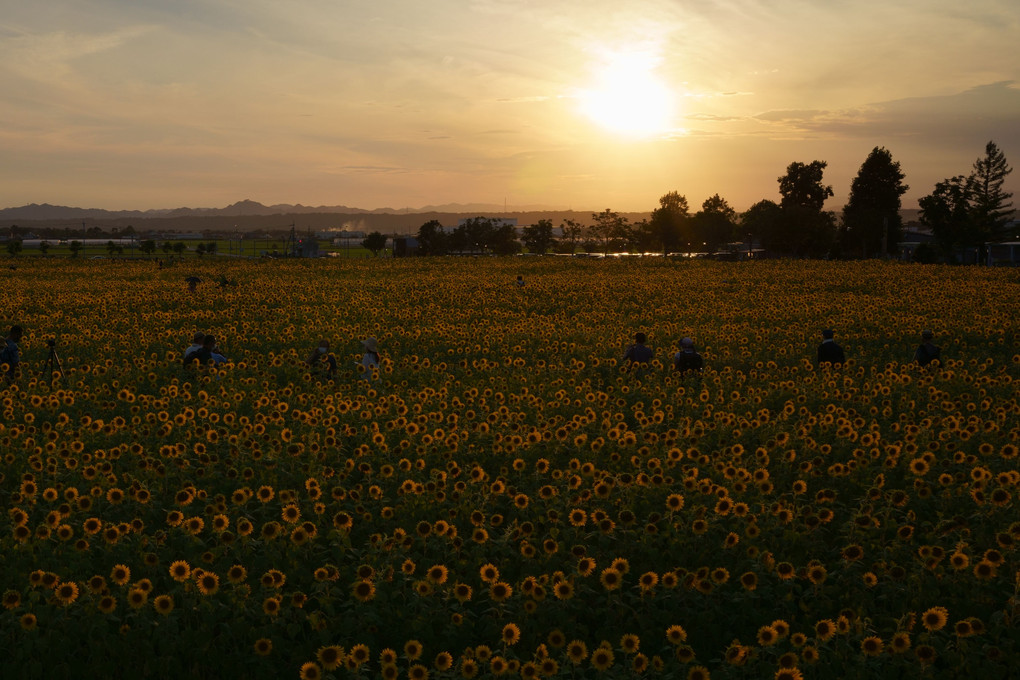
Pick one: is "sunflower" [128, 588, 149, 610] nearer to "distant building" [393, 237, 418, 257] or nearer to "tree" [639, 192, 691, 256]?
"distant building" [393, 237, 418, 257]

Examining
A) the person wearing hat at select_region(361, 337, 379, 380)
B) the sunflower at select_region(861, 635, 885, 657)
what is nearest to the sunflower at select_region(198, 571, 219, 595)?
the sunflower at select_region(861, 635, 885, 657)

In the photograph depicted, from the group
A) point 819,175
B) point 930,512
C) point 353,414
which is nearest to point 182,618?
point 353,414

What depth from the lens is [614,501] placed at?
30.8 feet

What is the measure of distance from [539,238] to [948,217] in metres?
69.9

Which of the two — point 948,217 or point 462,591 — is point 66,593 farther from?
point 948,217

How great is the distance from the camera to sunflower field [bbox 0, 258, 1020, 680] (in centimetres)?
670

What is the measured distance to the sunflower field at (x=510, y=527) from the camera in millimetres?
6695

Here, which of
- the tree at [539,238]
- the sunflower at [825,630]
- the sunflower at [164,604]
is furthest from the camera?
the tree at [539,238]

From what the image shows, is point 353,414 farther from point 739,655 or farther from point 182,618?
point 739,655

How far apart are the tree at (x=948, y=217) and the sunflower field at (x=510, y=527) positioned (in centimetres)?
8336

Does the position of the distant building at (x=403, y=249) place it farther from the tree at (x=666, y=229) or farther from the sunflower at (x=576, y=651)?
the sunflower at (x=576, y=651)

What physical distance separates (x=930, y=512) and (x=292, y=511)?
756cm

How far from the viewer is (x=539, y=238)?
147 meters

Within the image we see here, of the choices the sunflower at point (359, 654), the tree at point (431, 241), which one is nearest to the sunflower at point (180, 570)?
the sunflower at point (359, 654)
